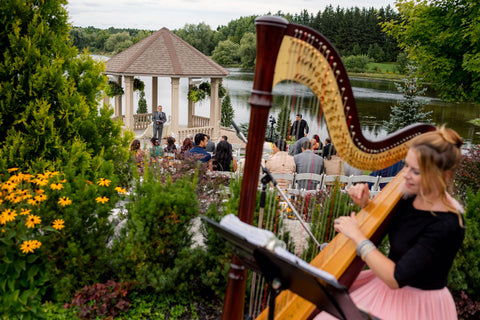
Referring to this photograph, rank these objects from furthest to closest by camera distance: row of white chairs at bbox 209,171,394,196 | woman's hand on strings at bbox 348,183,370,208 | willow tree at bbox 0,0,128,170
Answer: row of white chairs at bbox 209,171,394,196
willow tree at bbox 0,0,128,170
woman's hand on strings at bbox 348,183,370,208

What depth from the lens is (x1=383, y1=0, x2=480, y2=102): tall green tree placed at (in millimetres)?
9773

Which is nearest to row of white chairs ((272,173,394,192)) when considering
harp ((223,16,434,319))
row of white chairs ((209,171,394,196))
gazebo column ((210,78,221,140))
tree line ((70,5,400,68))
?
row of white chairs ((209,171,394,196))

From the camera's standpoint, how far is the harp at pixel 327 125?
→ 192 cm

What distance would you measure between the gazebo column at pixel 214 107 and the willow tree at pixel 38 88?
34.8 ft

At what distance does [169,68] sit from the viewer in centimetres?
1348

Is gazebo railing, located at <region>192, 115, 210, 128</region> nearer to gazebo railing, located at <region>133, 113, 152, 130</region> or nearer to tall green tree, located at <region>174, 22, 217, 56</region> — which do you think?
gazebo railing, located at <region>133, 113, 152, 130</region>

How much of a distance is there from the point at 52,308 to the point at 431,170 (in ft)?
10.2

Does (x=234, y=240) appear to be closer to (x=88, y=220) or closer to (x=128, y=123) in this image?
(x=88, y=220)

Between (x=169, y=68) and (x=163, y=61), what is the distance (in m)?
0.60

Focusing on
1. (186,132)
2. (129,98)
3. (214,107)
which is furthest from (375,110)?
(129,98)

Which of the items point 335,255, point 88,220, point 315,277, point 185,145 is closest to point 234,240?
point 315,277

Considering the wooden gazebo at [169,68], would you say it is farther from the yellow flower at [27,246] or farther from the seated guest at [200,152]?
the yellow flower at [27,246]

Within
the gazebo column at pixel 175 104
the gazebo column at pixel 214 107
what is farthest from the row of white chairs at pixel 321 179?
the gazebo column at pixel 214 107

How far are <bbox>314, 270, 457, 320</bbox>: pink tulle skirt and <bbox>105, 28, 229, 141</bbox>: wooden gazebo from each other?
37.8 feet
